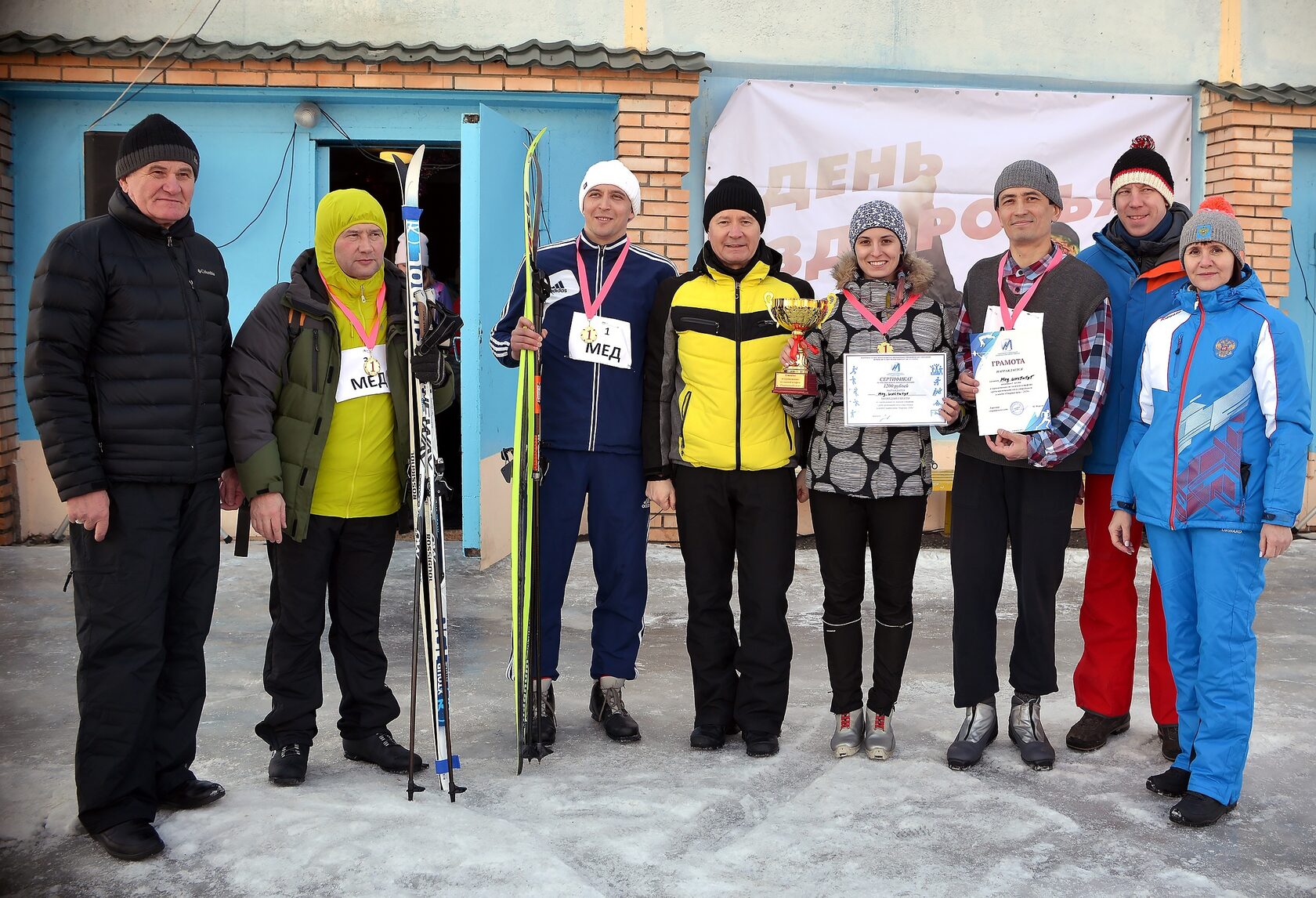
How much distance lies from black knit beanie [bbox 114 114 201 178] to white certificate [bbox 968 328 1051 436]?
7.51ft

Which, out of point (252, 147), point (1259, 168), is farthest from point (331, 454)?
point (1259, 168)

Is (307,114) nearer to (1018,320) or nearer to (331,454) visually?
(331,454)

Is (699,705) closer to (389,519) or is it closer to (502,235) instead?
(389,519)

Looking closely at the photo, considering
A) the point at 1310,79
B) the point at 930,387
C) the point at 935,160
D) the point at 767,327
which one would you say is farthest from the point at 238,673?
the point at 1310,79

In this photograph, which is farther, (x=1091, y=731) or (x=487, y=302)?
(x=487, y=302)

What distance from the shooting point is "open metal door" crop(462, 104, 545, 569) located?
582 cm

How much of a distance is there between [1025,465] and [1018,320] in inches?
17.1

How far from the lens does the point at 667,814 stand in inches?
123

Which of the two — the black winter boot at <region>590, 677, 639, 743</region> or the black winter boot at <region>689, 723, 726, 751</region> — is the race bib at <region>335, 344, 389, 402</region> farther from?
the black winter boot at <region>689, 723, 726, 751</region>

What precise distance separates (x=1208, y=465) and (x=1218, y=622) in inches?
16.9

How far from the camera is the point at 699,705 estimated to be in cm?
373

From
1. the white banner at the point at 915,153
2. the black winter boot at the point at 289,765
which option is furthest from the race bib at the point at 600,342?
the white banner at the point at 915,153

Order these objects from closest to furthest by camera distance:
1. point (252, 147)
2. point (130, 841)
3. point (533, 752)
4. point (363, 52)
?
1. point (130, 841)
2. point (533, 752)
3. point (363, 52)
4. point (252, 147)

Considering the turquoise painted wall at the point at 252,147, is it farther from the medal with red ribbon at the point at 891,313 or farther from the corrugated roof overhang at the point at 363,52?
the medal with red ribbon at the point at 891,313
